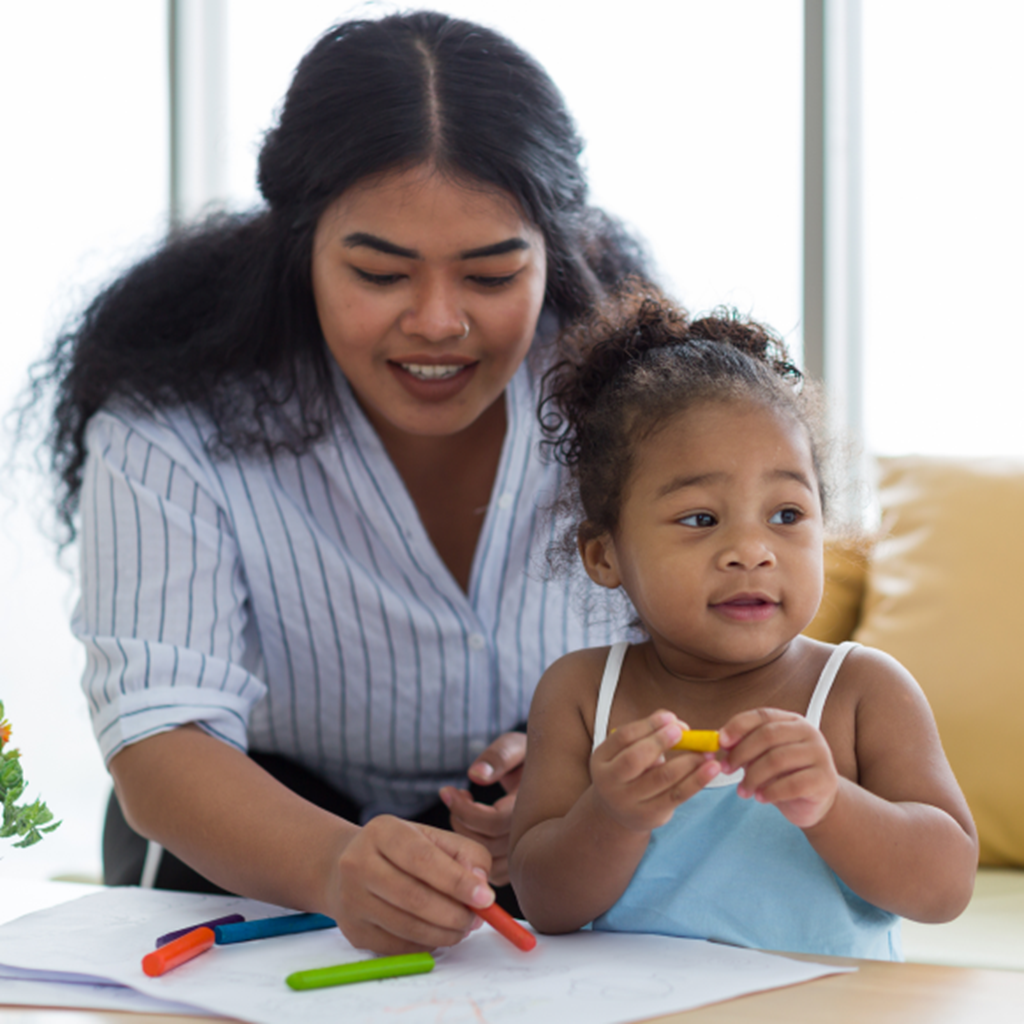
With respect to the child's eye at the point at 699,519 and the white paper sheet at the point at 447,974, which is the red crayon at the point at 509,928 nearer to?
the white paper sheet at the point at 447,974

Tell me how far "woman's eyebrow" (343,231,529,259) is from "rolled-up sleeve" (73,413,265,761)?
297 mm

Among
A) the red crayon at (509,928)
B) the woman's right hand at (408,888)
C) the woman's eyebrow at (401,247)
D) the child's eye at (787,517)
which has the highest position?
the woman's eyebrow at (401,247)

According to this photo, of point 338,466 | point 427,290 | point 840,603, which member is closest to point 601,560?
point 427,290

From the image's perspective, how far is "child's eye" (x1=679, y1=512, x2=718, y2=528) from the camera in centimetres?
85

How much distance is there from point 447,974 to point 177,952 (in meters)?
0.17

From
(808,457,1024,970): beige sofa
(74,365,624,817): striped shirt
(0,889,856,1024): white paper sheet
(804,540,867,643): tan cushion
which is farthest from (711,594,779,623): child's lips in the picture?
(804,540,867,643): tan cushion

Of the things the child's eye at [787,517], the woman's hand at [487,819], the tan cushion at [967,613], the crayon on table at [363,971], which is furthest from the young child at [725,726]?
the tan cushion at [967,613]

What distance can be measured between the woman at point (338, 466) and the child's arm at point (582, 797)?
0.17 m

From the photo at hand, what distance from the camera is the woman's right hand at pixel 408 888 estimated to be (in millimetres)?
734

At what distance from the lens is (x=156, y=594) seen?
113 centimetres

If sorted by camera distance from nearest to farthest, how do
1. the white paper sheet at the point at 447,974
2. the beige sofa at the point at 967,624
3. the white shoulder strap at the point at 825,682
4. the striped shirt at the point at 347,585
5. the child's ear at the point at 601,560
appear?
the white paper sheet at the point at 447,974, the white shoulder strap at the point at 825,682, the child's ear at the point at 601,560, the striped shirt at the point at 347,585, the beige sofa at the point at 967,624

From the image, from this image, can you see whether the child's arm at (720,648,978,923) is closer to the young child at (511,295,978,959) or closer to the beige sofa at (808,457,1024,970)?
the young child at (511,295,978,959)

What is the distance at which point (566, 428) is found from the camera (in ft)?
3.58

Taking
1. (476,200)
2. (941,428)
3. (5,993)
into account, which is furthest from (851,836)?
(941,428)
